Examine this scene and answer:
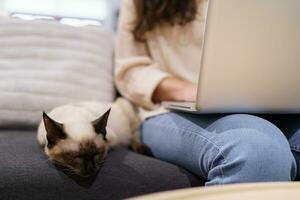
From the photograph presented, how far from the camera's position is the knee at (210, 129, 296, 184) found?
2.53 ft

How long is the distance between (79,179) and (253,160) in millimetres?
392

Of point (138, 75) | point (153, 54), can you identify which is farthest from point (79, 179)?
point (153, 54)

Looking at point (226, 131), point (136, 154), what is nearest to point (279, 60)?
point (226, 131)

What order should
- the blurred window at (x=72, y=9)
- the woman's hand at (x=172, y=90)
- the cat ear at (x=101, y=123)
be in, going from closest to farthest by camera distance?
the cat ear at (x=101, y=123) < the woman's hand at (x=172, y=90) < the blurred window at (x=72, y=9)

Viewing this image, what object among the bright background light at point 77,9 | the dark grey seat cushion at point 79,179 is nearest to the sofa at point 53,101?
the dark grey seat cushion at point 79,179

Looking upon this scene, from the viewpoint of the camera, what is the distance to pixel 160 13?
1325 mm

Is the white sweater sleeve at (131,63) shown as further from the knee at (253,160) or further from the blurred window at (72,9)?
the blurred window at (72,9)

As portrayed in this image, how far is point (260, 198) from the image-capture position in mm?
550

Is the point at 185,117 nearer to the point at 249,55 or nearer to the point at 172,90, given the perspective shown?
the point at 172,90

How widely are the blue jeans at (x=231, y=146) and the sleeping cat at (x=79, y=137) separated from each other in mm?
164

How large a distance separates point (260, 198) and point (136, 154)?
57 centimetres

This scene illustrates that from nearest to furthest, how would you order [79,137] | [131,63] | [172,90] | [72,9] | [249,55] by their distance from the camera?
[249,55]
[79,137]
[172,90]
[131,63]
[72,9]

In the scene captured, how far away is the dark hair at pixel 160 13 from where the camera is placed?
4.30 ft

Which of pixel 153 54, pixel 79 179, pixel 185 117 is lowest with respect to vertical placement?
pixel 79 179
